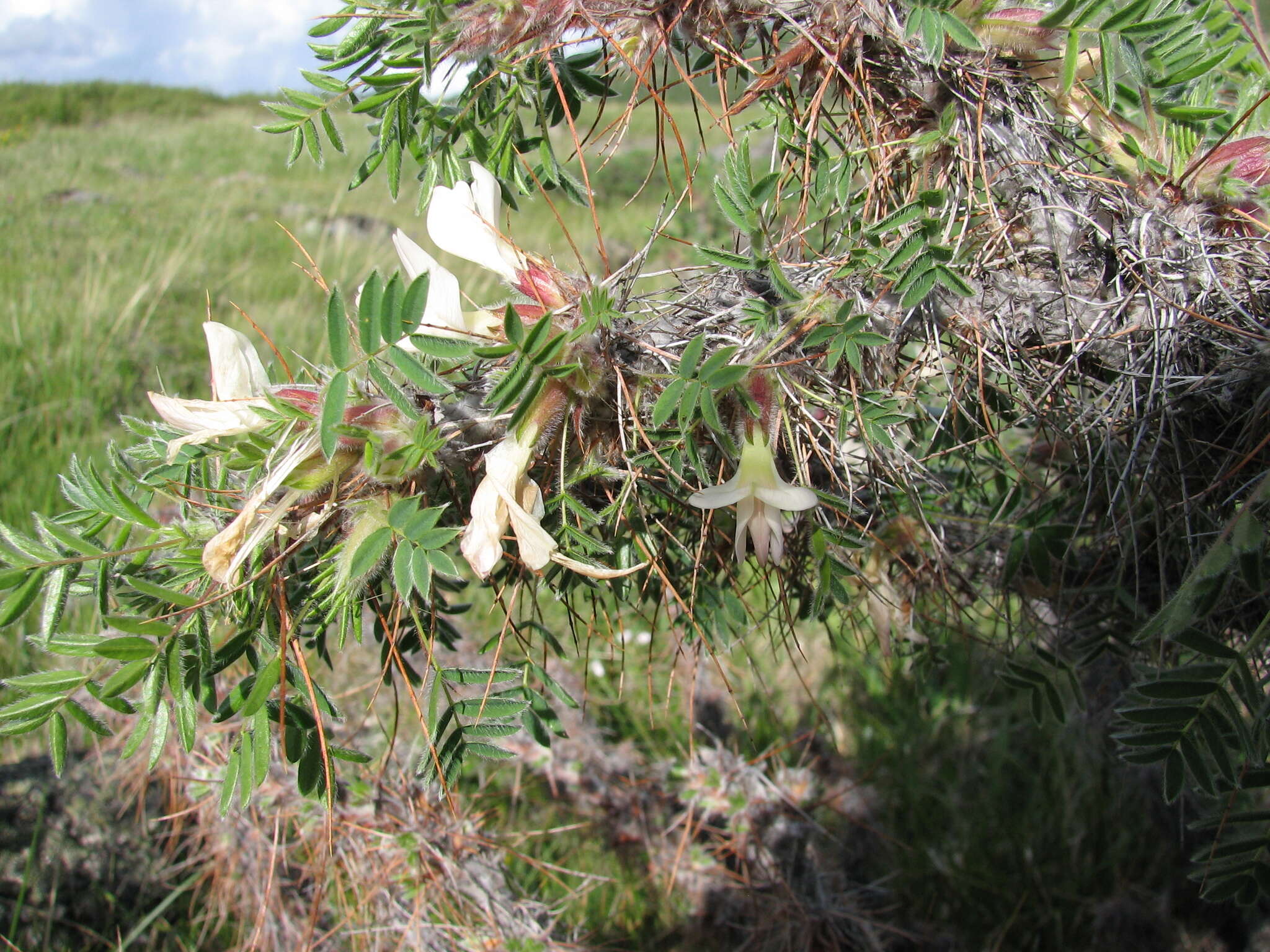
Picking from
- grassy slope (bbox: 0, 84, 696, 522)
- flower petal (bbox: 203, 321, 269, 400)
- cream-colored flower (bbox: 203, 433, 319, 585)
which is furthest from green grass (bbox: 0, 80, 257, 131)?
cream-colored flower (bbox: 203, 433, 319, 585)

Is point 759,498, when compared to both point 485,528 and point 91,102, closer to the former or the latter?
point 485,528

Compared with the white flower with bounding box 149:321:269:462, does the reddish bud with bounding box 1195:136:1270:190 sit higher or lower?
higher

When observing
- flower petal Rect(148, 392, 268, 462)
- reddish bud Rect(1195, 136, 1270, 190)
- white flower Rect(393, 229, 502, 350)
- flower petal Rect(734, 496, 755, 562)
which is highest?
reddish bud Rect(1195, 136, 1270, 190)

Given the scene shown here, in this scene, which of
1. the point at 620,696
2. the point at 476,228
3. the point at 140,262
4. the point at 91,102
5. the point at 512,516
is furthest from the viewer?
the point at 91,102

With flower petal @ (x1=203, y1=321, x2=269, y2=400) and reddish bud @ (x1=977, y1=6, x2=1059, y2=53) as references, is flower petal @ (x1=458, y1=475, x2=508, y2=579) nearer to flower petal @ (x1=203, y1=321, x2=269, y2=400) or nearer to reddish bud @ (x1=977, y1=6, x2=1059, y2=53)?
flower petal @ (x1=203, y1=321, x2=269, y2=400)

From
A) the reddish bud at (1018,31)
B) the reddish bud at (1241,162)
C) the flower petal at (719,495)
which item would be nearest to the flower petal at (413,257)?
the flower petal at (719,495)

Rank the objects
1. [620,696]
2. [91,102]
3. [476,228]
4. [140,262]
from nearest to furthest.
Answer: [476,228] < [620,696] < [140,262] < [91,102]

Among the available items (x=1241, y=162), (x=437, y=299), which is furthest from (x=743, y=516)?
(x=1241, y=162)

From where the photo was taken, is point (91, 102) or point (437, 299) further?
point (91, 102)

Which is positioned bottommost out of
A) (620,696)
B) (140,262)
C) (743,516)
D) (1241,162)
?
(140,262)
